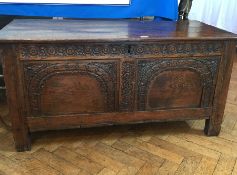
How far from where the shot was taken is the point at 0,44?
3.95 feet

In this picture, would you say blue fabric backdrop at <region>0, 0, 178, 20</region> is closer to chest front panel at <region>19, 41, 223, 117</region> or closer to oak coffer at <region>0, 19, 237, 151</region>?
oak coffer at <region>0, 19, 237, 151</region>

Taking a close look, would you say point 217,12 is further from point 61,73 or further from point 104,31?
point 61,73

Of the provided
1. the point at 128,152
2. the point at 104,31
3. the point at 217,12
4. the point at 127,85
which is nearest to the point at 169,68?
the point at 127,85

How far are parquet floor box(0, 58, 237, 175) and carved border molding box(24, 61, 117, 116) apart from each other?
26 cm

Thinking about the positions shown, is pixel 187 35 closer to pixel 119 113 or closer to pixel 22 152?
pixel 119 113

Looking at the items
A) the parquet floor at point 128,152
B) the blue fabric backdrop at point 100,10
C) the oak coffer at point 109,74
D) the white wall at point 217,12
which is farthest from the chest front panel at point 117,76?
the white wall at point 217,12

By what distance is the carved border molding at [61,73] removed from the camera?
129 cm

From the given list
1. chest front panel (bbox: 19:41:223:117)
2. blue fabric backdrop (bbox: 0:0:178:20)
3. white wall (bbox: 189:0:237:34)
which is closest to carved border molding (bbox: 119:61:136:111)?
chest front panel (bbox: 19:41:223:117)

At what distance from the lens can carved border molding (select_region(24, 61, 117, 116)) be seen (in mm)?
1294

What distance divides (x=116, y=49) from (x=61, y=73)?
0.96 ft

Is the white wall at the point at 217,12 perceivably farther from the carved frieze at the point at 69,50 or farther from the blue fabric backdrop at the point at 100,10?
the carved frieze at the point at 69,50

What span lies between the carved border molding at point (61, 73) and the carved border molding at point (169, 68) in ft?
0.47

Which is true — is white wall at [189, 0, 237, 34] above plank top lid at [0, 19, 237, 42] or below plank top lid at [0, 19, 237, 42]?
below

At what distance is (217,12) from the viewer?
8.97ft
